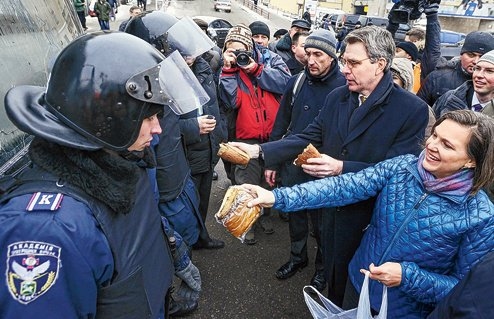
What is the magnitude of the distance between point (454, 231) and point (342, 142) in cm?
93

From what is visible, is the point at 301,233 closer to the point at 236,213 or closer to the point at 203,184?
the point at 203,184

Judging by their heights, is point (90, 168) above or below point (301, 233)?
above

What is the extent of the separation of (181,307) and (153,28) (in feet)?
7.10

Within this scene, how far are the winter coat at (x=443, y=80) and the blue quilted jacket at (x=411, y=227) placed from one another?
2484 millimetres

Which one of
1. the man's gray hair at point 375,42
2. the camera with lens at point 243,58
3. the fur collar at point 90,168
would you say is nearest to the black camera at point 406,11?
the camera with lens at point 243,58

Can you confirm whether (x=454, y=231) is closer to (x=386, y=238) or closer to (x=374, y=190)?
(x=386, y=238)

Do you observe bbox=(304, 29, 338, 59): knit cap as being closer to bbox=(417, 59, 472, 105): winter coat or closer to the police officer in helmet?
bbox=(417, 59, 472, 105): winter coat

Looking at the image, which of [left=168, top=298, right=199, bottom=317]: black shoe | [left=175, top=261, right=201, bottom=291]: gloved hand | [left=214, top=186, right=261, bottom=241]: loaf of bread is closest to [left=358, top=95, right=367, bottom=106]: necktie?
[left=214, top=186, right=261, bottom=241]: loaf of bread

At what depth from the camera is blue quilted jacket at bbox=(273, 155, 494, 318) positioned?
5.17 feet

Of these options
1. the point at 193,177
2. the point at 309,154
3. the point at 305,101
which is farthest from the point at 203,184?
the point at 309,154

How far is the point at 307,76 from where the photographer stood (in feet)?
10.00

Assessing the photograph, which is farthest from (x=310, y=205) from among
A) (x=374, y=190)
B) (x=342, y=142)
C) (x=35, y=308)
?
(x=35, y=308)

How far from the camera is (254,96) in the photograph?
3.64m

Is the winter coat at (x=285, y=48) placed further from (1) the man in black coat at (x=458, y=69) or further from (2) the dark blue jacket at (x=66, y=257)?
(2) the dark blue jacket at (x=66, y=257)
